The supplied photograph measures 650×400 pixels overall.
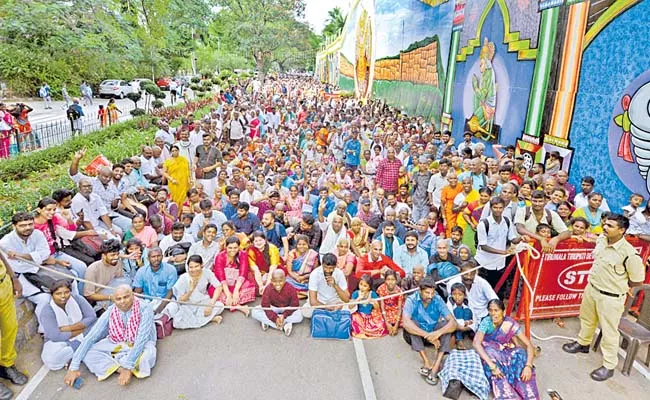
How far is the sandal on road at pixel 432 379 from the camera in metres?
4.31

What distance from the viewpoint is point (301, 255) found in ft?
20.2

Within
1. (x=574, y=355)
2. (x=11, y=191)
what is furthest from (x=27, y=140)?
(x=574, y=355)

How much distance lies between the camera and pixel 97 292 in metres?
5.12

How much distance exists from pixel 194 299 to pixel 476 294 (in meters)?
3.29

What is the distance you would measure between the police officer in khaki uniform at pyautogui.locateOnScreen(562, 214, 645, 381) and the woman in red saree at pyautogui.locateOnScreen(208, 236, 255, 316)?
3.96 metres

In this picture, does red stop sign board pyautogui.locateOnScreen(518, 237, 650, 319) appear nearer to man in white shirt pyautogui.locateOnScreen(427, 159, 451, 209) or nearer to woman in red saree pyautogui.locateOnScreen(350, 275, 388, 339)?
woman in red saree pyautogui.locateOnScreen(350, 275, 388, 339)

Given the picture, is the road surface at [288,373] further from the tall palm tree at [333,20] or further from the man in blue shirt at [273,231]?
the tall palm tree at [333,20]

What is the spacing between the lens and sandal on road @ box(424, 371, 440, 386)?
4312 millimetres

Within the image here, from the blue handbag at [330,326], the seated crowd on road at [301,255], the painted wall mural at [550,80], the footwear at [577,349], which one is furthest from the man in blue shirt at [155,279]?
the painted wall mural at [550,80]

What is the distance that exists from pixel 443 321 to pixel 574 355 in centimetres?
149

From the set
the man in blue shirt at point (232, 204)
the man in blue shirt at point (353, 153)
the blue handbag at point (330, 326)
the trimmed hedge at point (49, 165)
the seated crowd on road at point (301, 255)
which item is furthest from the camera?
the man in blue shirt at point (353, 153)

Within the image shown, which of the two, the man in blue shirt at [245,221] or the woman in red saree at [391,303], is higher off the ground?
the man in blue shirt at [245,221]

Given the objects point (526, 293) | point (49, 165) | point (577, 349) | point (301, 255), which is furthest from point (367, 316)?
point (49, 165)

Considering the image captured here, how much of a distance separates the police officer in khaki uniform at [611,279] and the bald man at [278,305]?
319cm
